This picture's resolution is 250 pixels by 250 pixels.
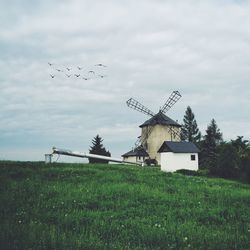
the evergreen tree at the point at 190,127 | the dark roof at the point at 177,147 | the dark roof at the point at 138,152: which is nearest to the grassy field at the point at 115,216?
the dark roof at the point at 177,147

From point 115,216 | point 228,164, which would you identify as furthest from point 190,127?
point 115,216

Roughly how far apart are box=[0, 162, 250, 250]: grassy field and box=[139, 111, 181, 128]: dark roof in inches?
1762

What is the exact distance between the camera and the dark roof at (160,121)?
73250mm

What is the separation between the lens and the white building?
5897 centimetres

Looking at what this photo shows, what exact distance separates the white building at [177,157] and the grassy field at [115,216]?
30546 millimetres

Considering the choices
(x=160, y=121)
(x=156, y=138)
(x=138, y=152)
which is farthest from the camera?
(x=138, y=152)

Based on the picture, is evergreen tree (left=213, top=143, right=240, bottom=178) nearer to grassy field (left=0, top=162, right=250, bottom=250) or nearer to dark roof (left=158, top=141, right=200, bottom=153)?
dark roof (left=158, top=141, right=200, bottom=153)

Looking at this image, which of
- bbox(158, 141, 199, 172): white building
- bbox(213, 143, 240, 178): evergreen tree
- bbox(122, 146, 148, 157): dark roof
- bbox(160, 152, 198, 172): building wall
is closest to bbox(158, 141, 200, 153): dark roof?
bbox(158, 141, 199, 172): white building

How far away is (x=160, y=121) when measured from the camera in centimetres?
7319

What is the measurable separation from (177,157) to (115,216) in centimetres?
4427

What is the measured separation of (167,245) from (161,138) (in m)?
61.9

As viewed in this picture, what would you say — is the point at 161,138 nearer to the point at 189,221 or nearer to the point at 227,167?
the point at 227,167

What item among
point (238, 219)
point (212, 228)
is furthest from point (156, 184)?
point (212, 228)

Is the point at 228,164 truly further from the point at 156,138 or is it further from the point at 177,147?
the point at 156,138
